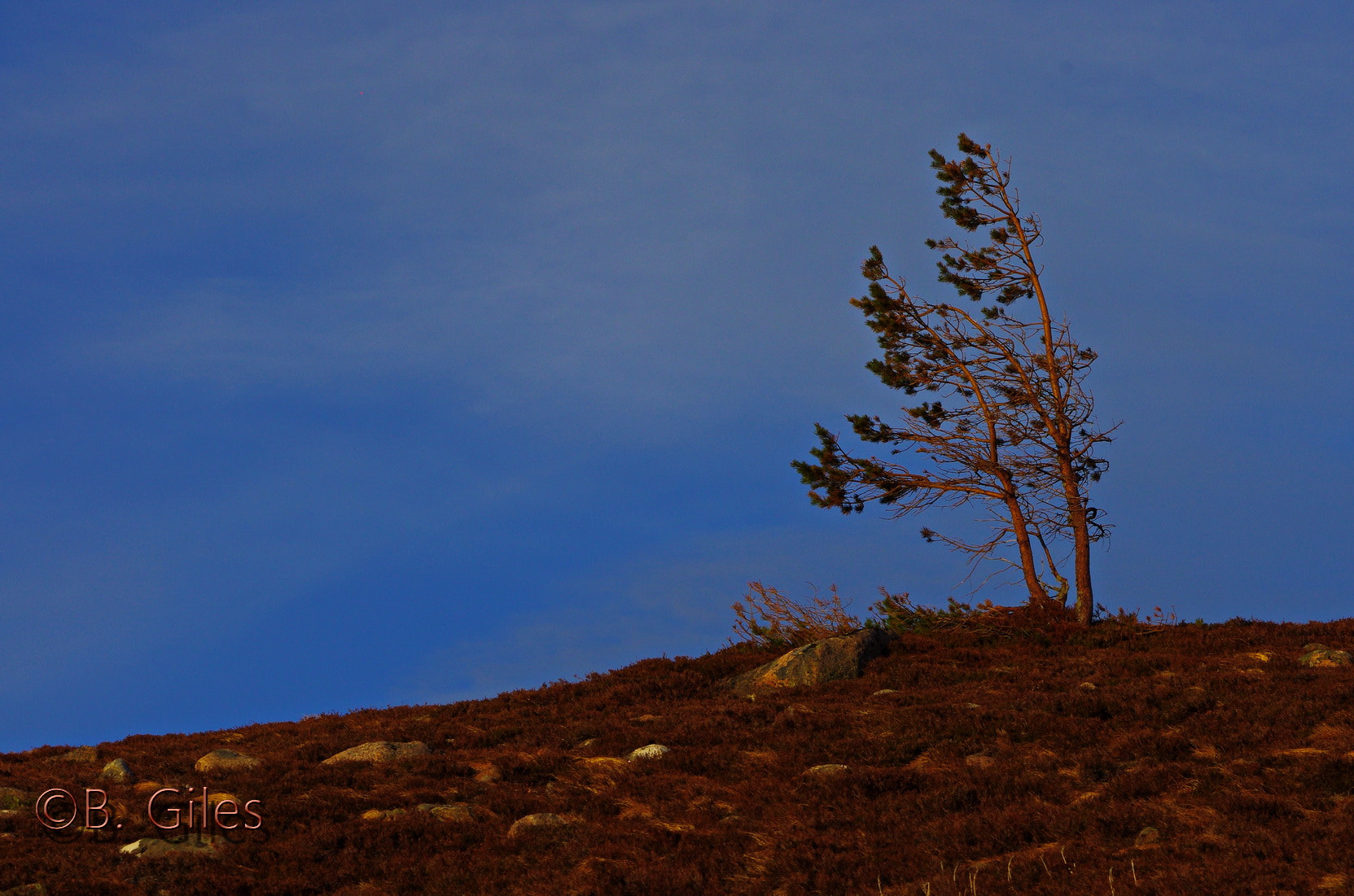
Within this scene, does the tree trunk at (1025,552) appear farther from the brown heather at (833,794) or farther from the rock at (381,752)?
the rock at (381,752)

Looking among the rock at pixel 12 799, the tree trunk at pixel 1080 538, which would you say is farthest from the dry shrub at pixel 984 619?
the rock at pixel 12 799

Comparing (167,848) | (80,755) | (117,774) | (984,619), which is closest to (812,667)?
(984,619)

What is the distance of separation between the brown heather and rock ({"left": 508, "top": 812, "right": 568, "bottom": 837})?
19 centimetres

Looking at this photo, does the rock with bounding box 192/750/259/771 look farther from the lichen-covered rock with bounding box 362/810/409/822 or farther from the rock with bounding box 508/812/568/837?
the rock with bounding box 508/812/568/837

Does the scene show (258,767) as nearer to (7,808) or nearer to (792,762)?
(7,808)

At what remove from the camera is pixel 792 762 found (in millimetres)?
14102

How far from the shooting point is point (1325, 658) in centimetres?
1819

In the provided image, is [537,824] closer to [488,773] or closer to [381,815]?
[381,815]

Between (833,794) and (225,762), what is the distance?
941 centimetres

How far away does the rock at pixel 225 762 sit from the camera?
15695 millimetres

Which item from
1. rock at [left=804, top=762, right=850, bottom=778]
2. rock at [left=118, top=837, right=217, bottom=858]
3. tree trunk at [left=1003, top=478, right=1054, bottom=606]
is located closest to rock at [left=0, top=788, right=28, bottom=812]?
rock at [left=118, top=837, right=217, bottom=858]

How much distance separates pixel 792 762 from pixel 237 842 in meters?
6.77

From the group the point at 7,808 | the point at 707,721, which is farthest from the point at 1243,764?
the point at 7,808

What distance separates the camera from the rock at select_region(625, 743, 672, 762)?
1477 centimetres
